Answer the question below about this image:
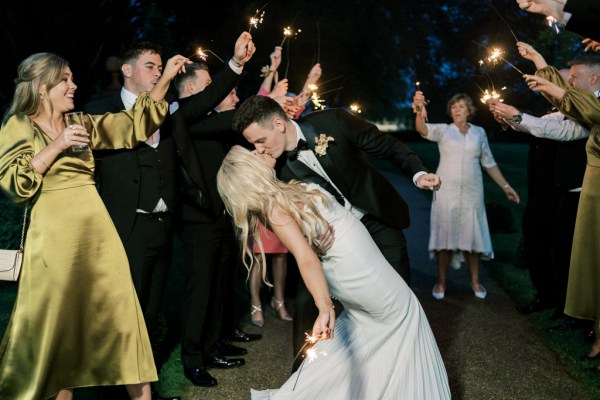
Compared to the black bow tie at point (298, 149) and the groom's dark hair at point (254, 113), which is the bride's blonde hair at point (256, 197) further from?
the black bow tie at point (298, 149)

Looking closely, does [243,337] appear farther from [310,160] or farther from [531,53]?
[531,53]

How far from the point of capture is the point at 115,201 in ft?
15.9

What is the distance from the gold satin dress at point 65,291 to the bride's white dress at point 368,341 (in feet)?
3.73

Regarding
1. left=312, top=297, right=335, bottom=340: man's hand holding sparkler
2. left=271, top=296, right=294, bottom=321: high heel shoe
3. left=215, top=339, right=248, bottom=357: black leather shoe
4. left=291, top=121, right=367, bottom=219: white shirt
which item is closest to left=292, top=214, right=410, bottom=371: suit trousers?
left=291, top=121, right=367, bottom=219: white shirt

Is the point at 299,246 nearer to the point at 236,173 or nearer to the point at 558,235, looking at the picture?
the point at 236,173

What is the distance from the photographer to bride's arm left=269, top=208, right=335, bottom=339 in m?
3.39

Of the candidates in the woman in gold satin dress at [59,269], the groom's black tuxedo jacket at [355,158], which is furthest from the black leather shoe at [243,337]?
the groom's black tuxedo jacket at [355,158]

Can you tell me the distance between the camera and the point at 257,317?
713 centimetres

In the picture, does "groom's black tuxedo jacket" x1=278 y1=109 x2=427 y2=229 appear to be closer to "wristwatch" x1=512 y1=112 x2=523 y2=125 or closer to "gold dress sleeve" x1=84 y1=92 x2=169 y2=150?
"gold dress sleeve" x1=84 y1=92 x2=169 y2=150

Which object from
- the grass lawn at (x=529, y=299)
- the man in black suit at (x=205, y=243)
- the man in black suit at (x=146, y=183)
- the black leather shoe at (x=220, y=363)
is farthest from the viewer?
the black leather shoe at (x=220, y=363)

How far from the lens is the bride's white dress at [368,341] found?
3.85 metres

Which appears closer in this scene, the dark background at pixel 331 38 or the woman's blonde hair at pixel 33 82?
the woman's blonde hair at pixel 33 82

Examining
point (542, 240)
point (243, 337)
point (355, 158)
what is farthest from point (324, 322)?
point (542, 240)

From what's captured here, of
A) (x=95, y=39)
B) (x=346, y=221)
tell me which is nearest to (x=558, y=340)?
(x=346, y=221)
